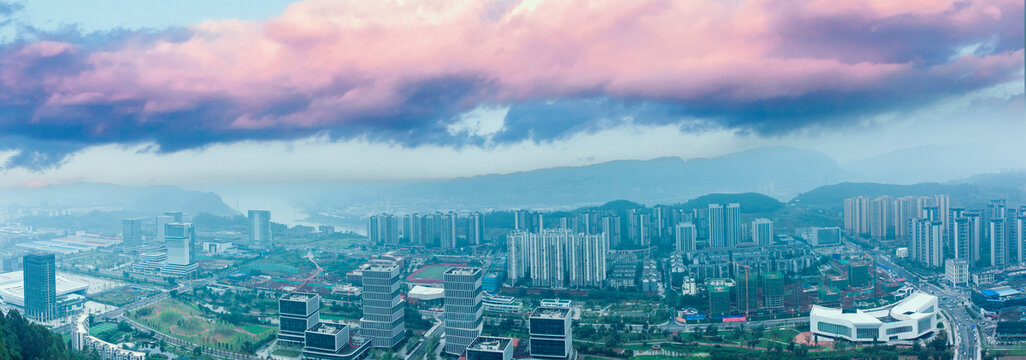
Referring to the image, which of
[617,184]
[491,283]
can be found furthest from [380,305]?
[617,184]

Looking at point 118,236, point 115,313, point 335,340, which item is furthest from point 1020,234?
point 118,236

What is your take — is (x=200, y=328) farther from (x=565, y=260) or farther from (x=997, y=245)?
(x=997, y=245)

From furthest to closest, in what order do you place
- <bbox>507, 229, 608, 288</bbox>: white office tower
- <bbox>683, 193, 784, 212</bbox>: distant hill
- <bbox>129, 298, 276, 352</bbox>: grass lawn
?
<bbox>683, 193, 784, 212</bbox>: distant hill
<bbox>507, 229, 608, 288</bbox>: white office tower
<bbox>129, 298, 276, 352</bbox>: grass lawn

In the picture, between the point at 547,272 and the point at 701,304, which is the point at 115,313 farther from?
the point at 701,304

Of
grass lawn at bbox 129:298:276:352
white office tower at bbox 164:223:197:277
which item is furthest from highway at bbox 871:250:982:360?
white office tower at bbox 164:223:197:277

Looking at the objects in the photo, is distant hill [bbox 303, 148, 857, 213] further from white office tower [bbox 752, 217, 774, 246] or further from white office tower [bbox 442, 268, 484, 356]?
white office tower [bbox 442, 268, 484, 356]

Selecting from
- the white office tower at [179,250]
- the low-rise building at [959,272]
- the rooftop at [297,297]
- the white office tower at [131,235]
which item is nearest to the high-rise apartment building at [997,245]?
the low-rise building at [959,272]

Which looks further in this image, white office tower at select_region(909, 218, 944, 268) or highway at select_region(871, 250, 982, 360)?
white office tower at select_region(909, 218, 944, 268)
